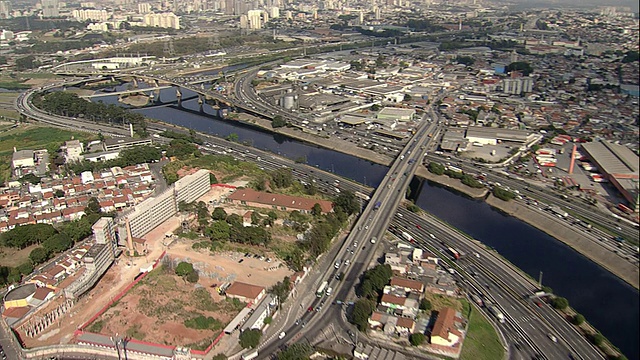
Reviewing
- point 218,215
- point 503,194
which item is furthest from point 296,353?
point 503,194

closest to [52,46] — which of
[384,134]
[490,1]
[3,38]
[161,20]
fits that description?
[3,38]

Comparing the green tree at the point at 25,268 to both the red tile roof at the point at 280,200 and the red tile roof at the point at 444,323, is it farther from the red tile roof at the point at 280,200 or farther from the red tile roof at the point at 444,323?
the red tile roof at the point at 444,323

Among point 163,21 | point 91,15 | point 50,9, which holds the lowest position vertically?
point 163,21

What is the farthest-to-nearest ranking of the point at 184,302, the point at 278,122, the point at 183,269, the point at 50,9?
1. the point at 50,9
2. the point at 278,122
3. the point at 183,269
4. the point at 184,302

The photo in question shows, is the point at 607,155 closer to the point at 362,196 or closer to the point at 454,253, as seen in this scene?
the point at 454,253

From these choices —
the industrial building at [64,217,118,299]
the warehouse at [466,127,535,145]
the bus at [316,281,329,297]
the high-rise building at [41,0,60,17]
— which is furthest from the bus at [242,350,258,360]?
the high-rise building at [41,0,60,17]

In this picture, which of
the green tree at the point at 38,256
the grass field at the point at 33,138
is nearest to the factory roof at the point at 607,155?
the green tree at the point at 38,256
